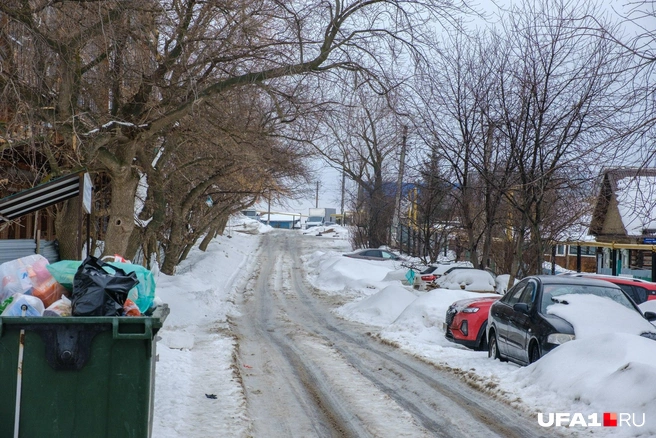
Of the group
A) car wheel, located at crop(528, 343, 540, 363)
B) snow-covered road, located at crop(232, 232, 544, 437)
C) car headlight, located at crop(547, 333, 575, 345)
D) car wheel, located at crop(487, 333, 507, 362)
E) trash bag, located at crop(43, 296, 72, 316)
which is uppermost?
trash bag, located at crop(43, 296, 72, 316)

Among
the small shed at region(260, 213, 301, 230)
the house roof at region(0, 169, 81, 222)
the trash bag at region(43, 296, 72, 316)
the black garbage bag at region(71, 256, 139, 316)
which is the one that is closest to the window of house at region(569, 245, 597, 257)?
the house roof at region(0, 169, 81, 222)

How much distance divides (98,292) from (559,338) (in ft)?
21.4

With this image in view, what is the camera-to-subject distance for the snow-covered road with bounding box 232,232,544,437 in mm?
7312

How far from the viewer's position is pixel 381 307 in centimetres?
1936

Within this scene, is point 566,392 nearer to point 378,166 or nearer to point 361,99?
point 361,99

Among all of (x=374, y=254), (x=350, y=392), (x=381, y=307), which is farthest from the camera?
(x=374, y=254)

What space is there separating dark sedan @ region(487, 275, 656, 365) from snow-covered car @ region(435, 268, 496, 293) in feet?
31.8

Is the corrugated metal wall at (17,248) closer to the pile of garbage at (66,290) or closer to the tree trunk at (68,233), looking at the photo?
the tree trunk at (68,233)

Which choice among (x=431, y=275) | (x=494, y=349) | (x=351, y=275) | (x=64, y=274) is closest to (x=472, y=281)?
(x=431, y=275)

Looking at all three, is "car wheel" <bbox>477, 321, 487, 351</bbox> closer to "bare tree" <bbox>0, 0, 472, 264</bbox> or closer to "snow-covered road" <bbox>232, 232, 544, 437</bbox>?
"snow-covered road" <bbox>232, 232, 544, 437</bbox>

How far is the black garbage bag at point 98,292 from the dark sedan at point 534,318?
6.22 meters

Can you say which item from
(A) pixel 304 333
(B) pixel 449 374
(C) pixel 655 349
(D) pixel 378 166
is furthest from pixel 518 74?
(D) pixel 378 166

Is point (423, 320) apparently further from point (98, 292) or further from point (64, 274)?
point (98, 292)

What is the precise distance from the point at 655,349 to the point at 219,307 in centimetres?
1463
